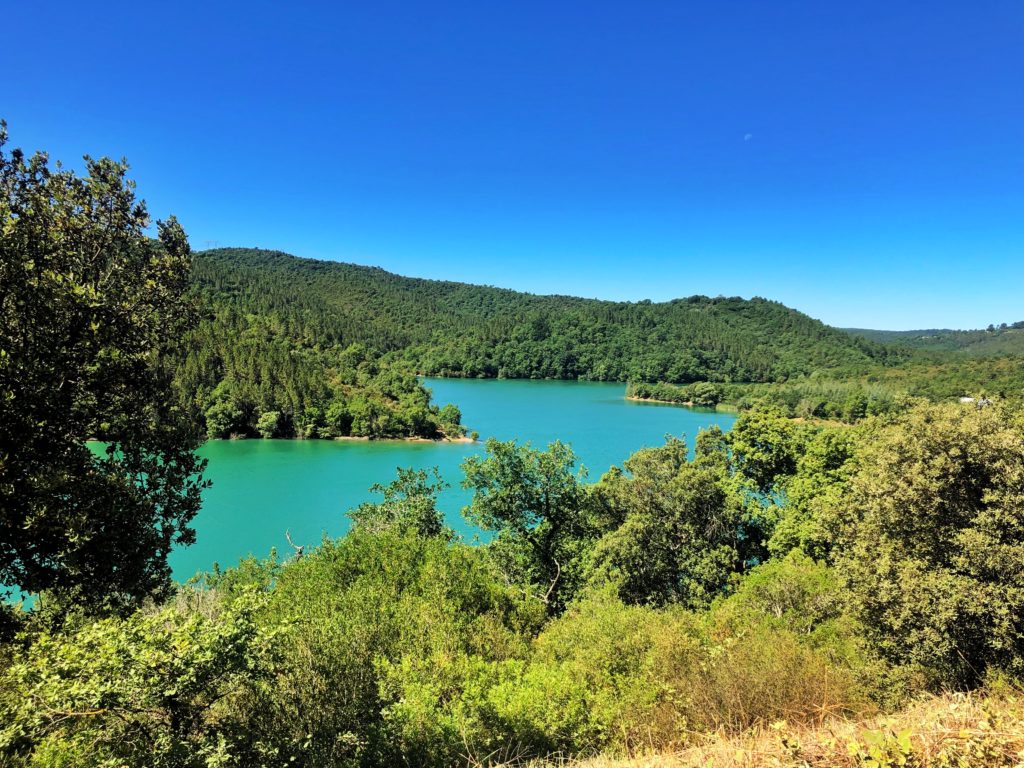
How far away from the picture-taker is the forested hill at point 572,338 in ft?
411

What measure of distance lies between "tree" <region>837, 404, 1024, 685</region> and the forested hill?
10276cm

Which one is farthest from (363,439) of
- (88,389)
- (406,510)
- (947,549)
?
(947,549)

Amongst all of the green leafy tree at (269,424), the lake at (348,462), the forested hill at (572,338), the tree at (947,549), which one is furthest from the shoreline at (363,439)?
the tree at (947,549)

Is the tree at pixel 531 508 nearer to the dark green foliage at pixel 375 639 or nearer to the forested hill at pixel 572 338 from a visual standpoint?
the dark green foliage at pixel 375 639

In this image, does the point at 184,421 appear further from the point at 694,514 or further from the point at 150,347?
the point at 694,514

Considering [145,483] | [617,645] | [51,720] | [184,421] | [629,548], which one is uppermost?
[184,421]

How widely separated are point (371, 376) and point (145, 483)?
8017 cm

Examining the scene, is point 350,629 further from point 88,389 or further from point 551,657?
point 88,389

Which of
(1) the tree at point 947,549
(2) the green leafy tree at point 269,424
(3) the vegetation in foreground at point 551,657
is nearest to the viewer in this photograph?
(3) the vegetation in foreground at point 551,657

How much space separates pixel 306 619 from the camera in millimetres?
8383

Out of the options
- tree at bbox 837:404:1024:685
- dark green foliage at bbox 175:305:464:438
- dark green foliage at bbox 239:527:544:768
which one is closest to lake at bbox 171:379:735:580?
dark green foliage at bbox 175:305:464:438

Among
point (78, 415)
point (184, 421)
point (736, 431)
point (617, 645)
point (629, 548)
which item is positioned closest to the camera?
point (78, 415)

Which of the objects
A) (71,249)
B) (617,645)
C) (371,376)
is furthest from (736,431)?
(371,376)

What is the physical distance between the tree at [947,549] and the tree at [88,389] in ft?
36.7
